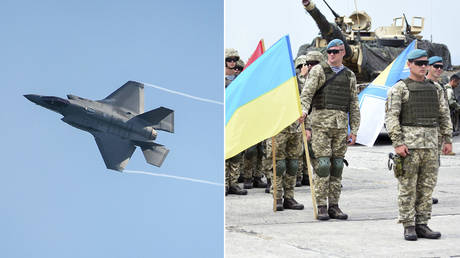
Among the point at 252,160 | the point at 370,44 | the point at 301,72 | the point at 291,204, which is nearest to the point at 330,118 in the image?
the point at 291,204

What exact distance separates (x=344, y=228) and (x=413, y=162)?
96 cm

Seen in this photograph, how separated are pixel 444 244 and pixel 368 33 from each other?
17033 mm

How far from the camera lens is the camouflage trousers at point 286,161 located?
28.8 ft

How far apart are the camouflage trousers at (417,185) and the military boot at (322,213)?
114 centimetres

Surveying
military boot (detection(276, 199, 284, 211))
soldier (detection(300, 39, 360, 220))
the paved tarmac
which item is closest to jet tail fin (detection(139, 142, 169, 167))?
the paved tarmac

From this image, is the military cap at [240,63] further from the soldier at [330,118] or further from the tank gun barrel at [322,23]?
the tank gun barrel at [322,23]

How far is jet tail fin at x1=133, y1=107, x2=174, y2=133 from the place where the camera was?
3799mm

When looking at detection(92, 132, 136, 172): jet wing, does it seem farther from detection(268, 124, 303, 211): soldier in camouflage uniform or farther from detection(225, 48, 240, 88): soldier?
detection(225, 48, 240, 88): soldier

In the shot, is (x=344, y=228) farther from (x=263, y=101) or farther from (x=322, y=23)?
(x=322, y=23)

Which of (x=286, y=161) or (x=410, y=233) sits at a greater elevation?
(x=286, y=161)

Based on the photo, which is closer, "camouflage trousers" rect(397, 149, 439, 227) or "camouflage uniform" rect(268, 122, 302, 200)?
"camouflage trousers" rect(397, 149, 439, 227)

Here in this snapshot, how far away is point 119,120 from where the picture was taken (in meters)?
3.75

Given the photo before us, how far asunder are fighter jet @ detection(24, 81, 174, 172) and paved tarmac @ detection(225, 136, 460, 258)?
2378 mm

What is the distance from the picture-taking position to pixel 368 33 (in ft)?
75.6
